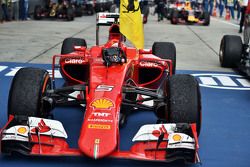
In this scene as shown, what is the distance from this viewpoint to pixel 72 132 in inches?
196

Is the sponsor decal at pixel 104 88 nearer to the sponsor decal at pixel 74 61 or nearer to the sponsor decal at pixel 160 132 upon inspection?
the sponsor decal at pixel 160 132

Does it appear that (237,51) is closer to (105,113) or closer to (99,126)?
(105,113)

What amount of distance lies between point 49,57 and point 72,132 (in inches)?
221

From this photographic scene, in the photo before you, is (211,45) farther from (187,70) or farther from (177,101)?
(177,101)

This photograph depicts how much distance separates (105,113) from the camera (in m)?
4.10

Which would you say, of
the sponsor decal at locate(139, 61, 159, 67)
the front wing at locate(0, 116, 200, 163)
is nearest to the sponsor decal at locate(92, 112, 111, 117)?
the front wing at locate(0, 116, 200, 163)

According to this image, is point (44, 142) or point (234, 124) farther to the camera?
point (234, 124)

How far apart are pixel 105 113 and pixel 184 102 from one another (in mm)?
758

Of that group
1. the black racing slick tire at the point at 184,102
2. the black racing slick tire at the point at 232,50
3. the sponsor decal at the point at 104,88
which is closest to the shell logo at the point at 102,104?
the sponsor decal at the point at 104,88

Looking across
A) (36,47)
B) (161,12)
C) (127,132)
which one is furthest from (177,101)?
(161,12)

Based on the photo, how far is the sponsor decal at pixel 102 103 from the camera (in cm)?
418

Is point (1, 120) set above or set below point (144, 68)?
below

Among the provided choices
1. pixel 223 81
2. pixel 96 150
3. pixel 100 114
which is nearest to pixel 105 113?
pixel 100 114

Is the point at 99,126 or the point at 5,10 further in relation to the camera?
the point at 5,10
